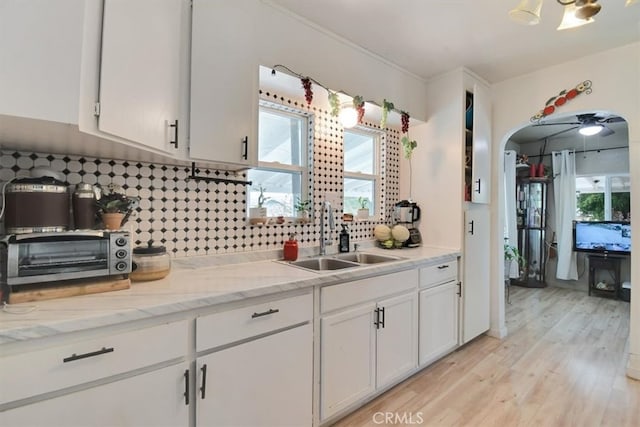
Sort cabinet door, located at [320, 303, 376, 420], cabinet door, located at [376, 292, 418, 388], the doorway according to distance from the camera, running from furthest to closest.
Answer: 1. the doorway
2. cabinet door, located at [376, 292, 418, 388]
3. cabinet door, located at [320, 303, 376, 420]

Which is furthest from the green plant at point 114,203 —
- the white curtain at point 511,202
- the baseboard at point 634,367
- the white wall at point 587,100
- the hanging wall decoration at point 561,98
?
the white curtain at point 511,202

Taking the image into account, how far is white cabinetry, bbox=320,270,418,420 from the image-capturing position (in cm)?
164

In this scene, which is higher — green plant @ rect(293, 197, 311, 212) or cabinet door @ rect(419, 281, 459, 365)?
green plant @ rect(293, 197, 311, 212)

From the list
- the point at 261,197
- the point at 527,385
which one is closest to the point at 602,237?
the point at 527,385

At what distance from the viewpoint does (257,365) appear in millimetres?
1354

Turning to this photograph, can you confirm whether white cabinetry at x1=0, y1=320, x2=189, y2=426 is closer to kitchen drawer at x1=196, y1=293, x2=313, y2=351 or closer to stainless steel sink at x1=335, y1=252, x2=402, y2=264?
kitchen drawer at x1=196, y1=293, x2=313, y2=351

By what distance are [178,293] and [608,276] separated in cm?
586

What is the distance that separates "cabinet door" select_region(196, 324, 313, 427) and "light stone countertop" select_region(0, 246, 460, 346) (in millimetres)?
244

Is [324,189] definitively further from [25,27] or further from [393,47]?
[25,27]

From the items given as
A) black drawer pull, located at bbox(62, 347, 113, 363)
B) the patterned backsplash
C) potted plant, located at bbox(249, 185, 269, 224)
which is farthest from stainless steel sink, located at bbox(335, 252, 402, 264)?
black drawer pull, located at bbox(62, 347, 113, 363)

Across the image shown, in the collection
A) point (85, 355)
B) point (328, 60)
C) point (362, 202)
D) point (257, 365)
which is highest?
point (328, 60)

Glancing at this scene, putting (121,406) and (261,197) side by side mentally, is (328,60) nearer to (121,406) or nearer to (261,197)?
(261,197)

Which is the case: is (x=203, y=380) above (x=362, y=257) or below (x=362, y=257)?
below

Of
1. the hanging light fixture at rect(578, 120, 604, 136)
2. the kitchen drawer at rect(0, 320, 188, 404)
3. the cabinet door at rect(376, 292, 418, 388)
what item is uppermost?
the hanging light fixture at rect(578, 120, 604, 136)
